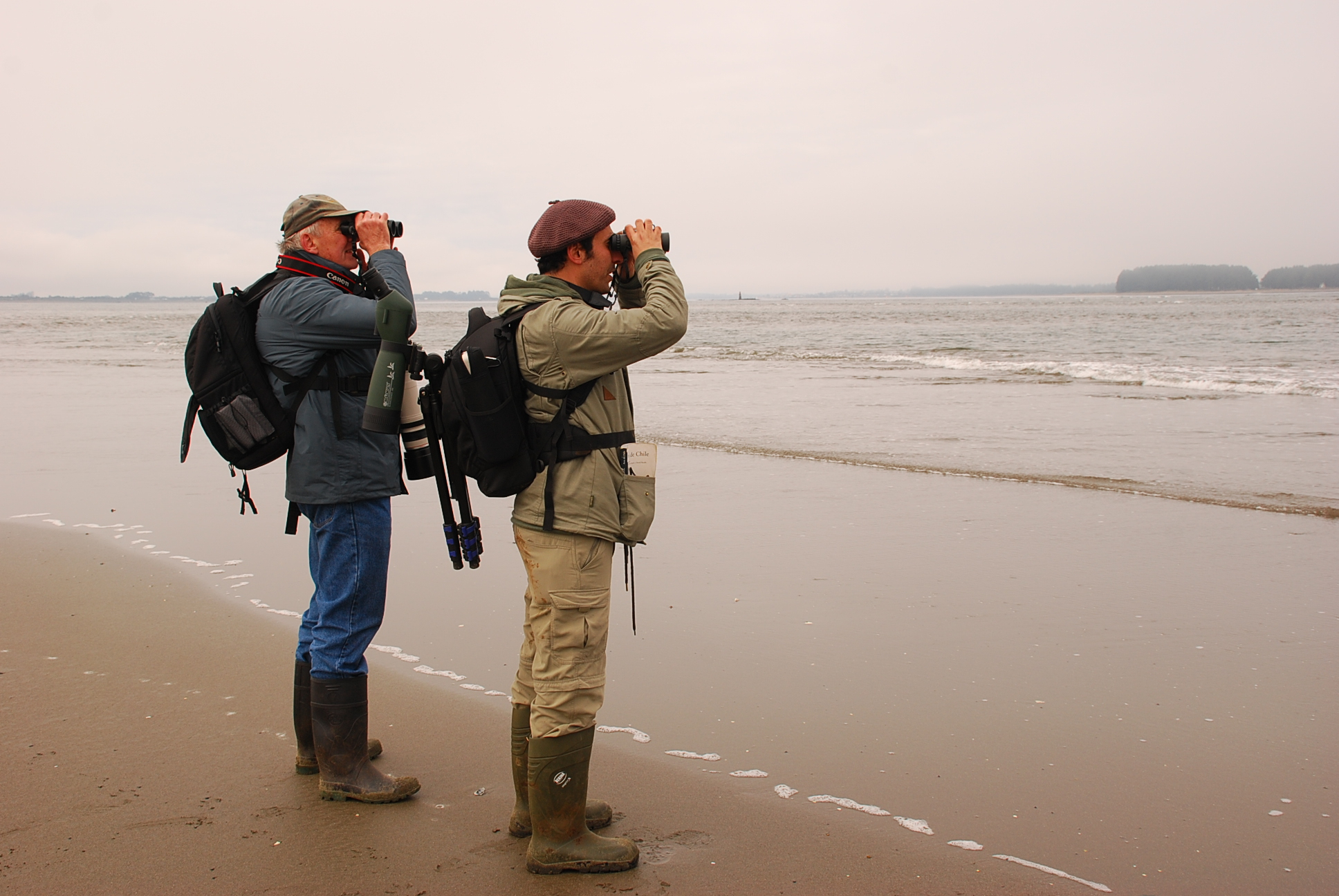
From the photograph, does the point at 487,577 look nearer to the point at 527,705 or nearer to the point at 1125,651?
the point at 527,705

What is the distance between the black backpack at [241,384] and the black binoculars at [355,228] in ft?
0.70

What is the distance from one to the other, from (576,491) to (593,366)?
1.12ft

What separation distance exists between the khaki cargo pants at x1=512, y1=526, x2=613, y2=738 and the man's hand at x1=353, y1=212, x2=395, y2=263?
109 centimetres

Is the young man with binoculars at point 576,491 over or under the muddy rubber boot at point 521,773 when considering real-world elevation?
over

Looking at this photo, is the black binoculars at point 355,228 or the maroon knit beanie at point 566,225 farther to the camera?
the black binoculars at point 355,228

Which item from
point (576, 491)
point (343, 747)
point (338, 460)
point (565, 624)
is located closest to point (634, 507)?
point (576, 491)

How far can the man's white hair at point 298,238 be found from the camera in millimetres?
3102

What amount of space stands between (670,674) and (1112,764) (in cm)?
178

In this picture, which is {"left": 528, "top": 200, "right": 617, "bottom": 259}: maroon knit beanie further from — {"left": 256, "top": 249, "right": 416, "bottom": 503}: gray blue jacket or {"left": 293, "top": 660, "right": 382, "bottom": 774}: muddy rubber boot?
{"left": 293, "top": 660, "right": 382, "bottom": 774}: muddy rubber boot

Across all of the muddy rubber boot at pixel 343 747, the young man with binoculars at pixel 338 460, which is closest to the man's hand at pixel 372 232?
the young man with binoculars at pixel 338 460

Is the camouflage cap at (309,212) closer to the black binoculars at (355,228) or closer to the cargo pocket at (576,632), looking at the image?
the black binoculars at (355,228)

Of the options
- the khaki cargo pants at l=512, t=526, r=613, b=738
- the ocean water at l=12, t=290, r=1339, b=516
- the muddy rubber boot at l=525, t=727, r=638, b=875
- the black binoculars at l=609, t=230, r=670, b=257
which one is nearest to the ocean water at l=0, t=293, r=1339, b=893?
the ocean water at l=12, t=290, r=1339, b=516

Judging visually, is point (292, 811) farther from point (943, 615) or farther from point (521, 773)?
point (943, 615)

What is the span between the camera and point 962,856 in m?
2.80
